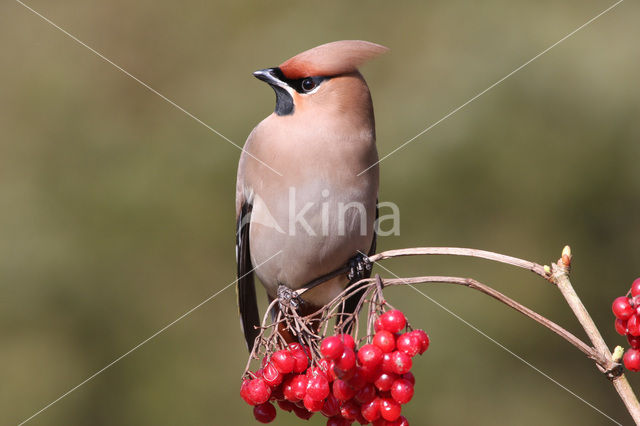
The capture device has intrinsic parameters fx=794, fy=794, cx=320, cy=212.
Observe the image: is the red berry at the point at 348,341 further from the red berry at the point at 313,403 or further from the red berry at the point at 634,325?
the red berry at the point at 634,325

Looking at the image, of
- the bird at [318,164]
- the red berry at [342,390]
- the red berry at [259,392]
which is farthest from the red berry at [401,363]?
the bird at [318,164]

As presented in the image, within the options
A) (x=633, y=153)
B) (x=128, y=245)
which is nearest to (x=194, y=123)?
(x=128, y=245)

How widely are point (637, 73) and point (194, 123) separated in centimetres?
287

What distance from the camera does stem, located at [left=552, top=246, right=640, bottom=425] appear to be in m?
1.15

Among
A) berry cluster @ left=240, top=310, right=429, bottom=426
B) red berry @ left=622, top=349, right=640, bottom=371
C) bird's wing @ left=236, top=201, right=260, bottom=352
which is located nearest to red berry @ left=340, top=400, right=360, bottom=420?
berry cluster @ left=240, top=310, right=429, bottom=426

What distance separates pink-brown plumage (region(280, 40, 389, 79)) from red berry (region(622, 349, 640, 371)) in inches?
47.9

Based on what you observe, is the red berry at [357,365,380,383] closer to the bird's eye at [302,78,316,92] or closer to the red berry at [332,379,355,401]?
the red berry at [332,379,355,401]

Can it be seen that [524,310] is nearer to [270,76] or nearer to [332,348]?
[332,348]

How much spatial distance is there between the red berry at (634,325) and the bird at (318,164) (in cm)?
112

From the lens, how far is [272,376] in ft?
5.62

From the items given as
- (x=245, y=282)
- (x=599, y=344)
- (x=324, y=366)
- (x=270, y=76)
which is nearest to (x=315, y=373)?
(x=324, y=366)

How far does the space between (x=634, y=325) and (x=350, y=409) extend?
1.94ft

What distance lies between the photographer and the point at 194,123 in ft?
18.1

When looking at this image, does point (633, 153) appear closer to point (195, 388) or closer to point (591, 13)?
point (591, 13)
